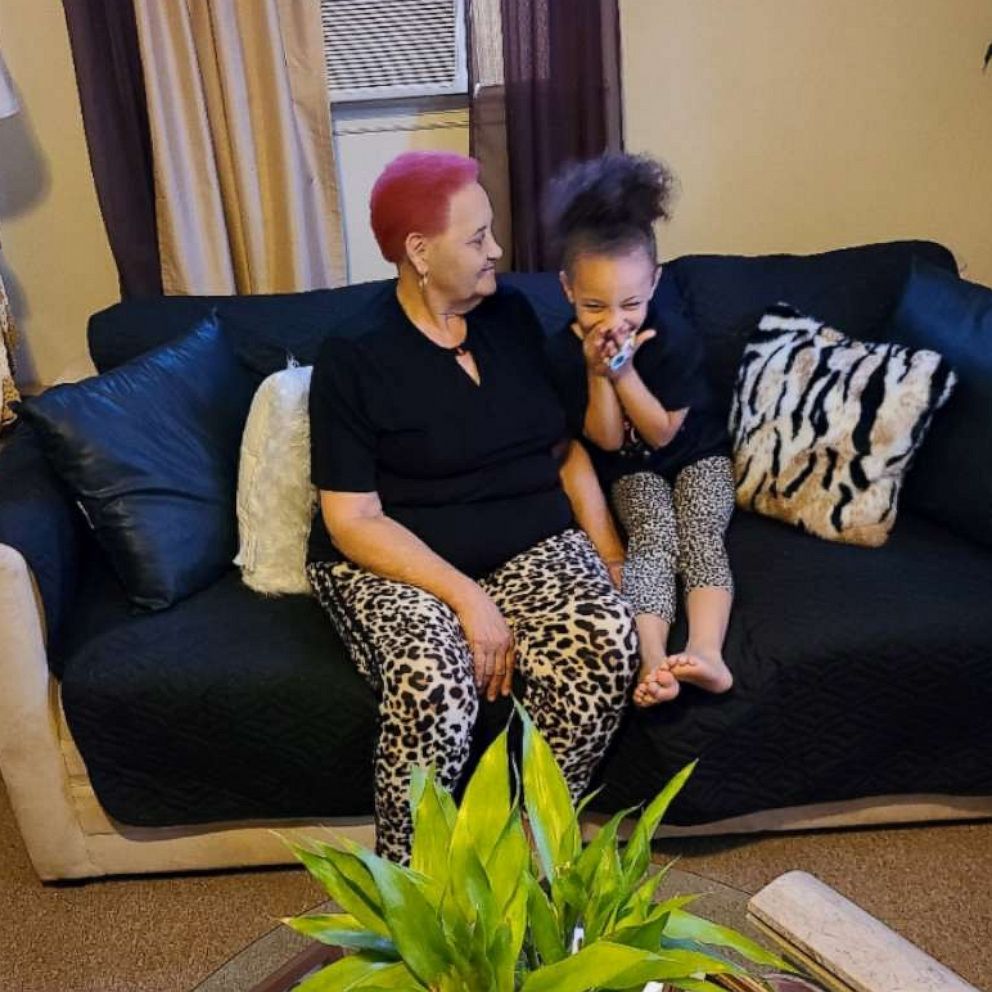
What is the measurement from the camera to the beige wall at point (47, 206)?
2561mm

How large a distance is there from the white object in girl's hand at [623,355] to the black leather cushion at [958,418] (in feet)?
1.91

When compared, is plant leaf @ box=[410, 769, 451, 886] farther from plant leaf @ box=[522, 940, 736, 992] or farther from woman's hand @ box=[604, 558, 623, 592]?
woman's hand @ box=[604, 558, 623, 592]

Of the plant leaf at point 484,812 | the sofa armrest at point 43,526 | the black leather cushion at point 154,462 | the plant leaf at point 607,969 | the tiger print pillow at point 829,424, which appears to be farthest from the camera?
the tiger print pillow at point 829,424

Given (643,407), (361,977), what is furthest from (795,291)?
(361,977)

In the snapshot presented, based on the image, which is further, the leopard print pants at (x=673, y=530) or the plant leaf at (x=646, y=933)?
the leopard print pants at (x=673, y=530)

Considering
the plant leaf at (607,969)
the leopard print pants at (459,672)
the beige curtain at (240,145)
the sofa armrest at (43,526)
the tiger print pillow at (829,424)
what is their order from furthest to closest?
the beige curtain at (240,145) < the tiger print pillow at (829,424) < the sofa armrest at (43,526) < the leopard print pants at (459,672) < the plant leaf at (607,969)

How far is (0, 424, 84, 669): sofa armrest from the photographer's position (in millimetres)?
1768

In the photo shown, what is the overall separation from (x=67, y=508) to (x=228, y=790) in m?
0.56

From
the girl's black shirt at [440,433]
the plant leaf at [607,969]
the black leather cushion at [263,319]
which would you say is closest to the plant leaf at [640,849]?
the plant leaf at [607,969]

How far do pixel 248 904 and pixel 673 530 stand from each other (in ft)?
3.17

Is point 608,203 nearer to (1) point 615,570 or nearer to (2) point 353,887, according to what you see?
(1) point 615,570

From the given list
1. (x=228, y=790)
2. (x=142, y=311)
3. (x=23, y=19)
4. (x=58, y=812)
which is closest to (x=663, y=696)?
(x=228, y=790)

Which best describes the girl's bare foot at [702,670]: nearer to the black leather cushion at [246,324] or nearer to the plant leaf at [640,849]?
the plant leaf at [640,849]

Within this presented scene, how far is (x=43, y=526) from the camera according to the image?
1.82 metres
